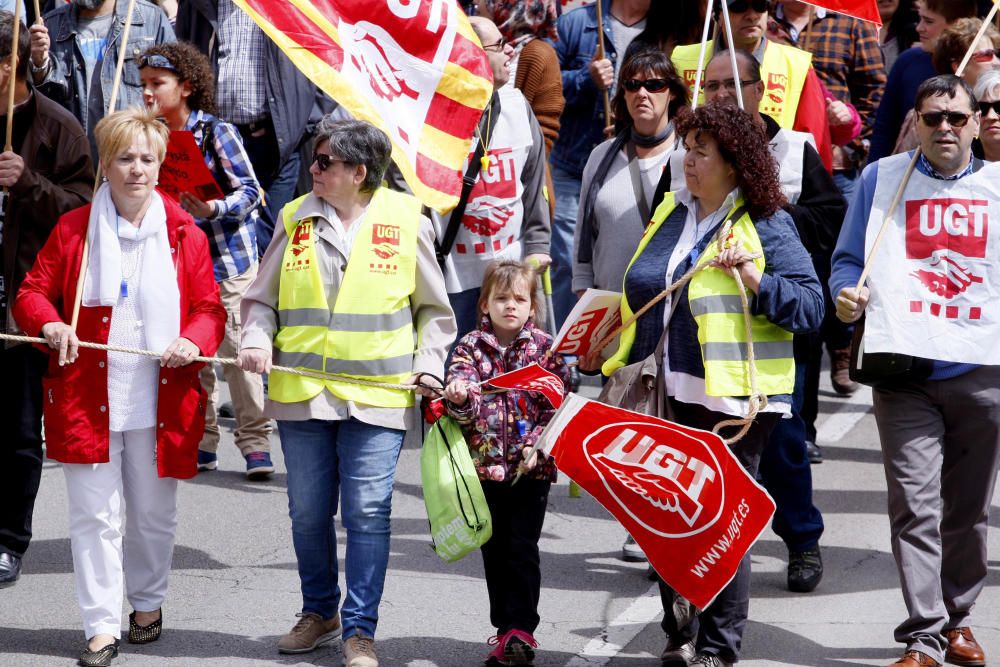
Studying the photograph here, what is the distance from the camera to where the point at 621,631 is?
19.3 ft

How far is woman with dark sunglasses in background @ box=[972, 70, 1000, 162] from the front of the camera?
20.0 feet

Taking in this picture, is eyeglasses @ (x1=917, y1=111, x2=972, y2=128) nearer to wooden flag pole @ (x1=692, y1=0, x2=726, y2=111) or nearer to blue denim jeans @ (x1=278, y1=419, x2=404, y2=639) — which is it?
wooden flag pole @ (x1=692, y1=0, x2=726, y2=111)

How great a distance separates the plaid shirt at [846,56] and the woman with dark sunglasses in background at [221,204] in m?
3.53

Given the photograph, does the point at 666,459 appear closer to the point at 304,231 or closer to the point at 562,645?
the point at 562,645

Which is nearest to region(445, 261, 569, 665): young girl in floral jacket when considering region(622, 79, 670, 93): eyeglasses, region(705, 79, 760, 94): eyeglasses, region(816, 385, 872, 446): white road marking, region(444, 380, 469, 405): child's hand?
region(444, 380, 469, 405): child's hand

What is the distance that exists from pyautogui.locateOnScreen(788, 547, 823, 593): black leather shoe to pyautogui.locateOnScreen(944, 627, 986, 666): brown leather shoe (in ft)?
2.78

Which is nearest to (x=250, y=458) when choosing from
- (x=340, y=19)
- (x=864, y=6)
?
(x=340, y=19)

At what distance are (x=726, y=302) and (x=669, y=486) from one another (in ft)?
2.18

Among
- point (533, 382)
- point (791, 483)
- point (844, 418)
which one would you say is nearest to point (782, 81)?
point (791, 483)

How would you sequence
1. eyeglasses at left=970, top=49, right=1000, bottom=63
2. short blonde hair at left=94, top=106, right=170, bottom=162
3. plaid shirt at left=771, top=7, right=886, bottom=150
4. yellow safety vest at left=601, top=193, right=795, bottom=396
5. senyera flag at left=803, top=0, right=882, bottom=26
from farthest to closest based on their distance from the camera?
plaid shirt at left=771, top=7, right=886, bottom=150 → eyeglasses at left=970, top=49, right=1000, bottom=63 → senyera flag at left=803, top=0, right=882, bottom=26 → short blonde hair at left=94, top=106, right=170, bottom=162 → yellow safety vest at left=601, top=193, right=795, bottom=396

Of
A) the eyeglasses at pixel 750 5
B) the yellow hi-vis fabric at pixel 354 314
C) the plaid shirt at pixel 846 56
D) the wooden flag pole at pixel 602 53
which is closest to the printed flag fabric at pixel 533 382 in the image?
the yellow hi-vis fabric at pixel 354 314

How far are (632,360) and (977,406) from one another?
1.27m

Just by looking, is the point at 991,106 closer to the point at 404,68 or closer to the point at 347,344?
the point at 404,68

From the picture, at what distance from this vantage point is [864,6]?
6.82 meters
